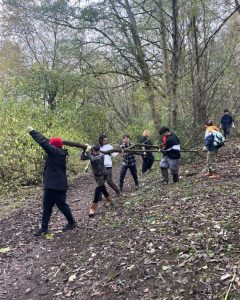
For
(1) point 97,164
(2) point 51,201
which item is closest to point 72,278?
(2) point 51,201

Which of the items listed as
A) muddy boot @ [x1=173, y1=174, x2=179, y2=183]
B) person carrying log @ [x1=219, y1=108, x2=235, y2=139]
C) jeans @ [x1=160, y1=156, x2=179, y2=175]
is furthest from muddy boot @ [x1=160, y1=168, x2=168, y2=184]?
person carrying log @ [x1=219, y1=108, x2=235, y2=139]

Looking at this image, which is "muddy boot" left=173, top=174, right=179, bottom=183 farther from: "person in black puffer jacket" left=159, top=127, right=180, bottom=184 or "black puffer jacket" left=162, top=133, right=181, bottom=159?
"black puffer jacket" left=162, top=133, right=181, bottom=159

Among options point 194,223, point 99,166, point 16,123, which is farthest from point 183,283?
point 16,123

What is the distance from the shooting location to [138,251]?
19.3 ft

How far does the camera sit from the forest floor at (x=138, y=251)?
479cm

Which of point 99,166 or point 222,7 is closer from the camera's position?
point 99,166

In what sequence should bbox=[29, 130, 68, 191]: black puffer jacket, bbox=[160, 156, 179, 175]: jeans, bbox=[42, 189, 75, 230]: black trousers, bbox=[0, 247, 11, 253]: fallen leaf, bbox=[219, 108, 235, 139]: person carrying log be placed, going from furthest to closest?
1. bbox=[219, 108, 235, 139]: person carrying log
2. bbox=[160, 156, 179, 175]: jeans
3. bbox=[42, 189, 75, 230]: black trousers
4. bbox=[29, 130, 68, 191]: black puffer jacket
5. bbox=[0, 247, 11, 253]: fallen leaf

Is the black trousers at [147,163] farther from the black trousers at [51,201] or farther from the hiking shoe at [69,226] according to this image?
the black trousers at [51,201]

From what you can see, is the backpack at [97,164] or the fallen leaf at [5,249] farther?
the backpack at [97,164]

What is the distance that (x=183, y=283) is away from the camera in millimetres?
4660

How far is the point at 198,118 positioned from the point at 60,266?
501 inches

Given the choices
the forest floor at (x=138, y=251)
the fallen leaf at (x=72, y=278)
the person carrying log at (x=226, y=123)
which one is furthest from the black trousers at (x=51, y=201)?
the person carrying log at (x=226, y=123)

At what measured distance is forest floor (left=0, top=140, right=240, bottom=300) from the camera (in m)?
4.79

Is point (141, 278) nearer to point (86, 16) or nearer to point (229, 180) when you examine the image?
point (229, 180)
